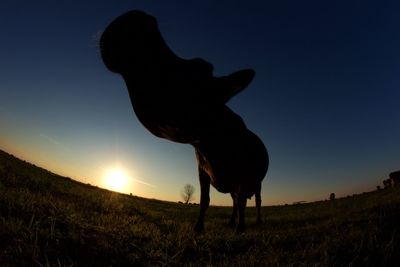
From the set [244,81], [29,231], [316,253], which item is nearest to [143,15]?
[244,81]

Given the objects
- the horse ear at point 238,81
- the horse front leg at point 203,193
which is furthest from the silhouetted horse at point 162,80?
the horse front leg at point 203,193

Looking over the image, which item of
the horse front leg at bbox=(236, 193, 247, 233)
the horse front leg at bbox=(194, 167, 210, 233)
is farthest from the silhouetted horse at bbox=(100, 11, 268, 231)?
the horse front leg at bbox=(236, 193, 247, 233)

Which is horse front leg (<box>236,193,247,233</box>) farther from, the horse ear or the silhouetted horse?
the horse ear

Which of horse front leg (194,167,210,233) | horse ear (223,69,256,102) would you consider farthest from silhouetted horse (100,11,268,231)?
horse front leg (194,167,210,233)

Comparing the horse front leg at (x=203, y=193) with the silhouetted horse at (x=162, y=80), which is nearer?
the silhouetted horse at (x=162, y=80)

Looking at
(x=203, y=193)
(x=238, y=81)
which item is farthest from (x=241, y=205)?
(x=238, y=81)

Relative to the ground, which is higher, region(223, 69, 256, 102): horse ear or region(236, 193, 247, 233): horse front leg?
region(223, 69, 256, 102): horse ear

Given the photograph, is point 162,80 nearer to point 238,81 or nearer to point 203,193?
point 238,81

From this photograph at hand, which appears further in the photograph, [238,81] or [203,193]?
[203,193]

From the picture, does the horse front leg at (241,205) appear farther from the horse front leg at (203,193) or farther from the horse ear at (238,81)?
the horse ear at (238,81)

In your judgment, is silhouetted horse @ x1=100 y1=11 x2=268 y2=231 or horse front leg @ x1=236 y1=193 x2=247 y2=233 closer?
silhouetted horse @ x1=100 y1=11 x2=268 y2=231

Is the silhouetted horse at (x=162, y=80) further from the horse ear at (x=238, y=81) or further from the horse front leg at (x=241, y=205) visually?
the horse front leg at (x=241, y=205)

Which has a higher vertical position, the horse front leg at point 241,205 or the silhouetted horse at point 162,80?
the silhouetted horse at point 162,80

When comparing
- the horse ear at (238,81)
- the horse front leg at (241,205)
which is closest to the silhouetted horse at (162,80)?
the horse ear at (238,81)
